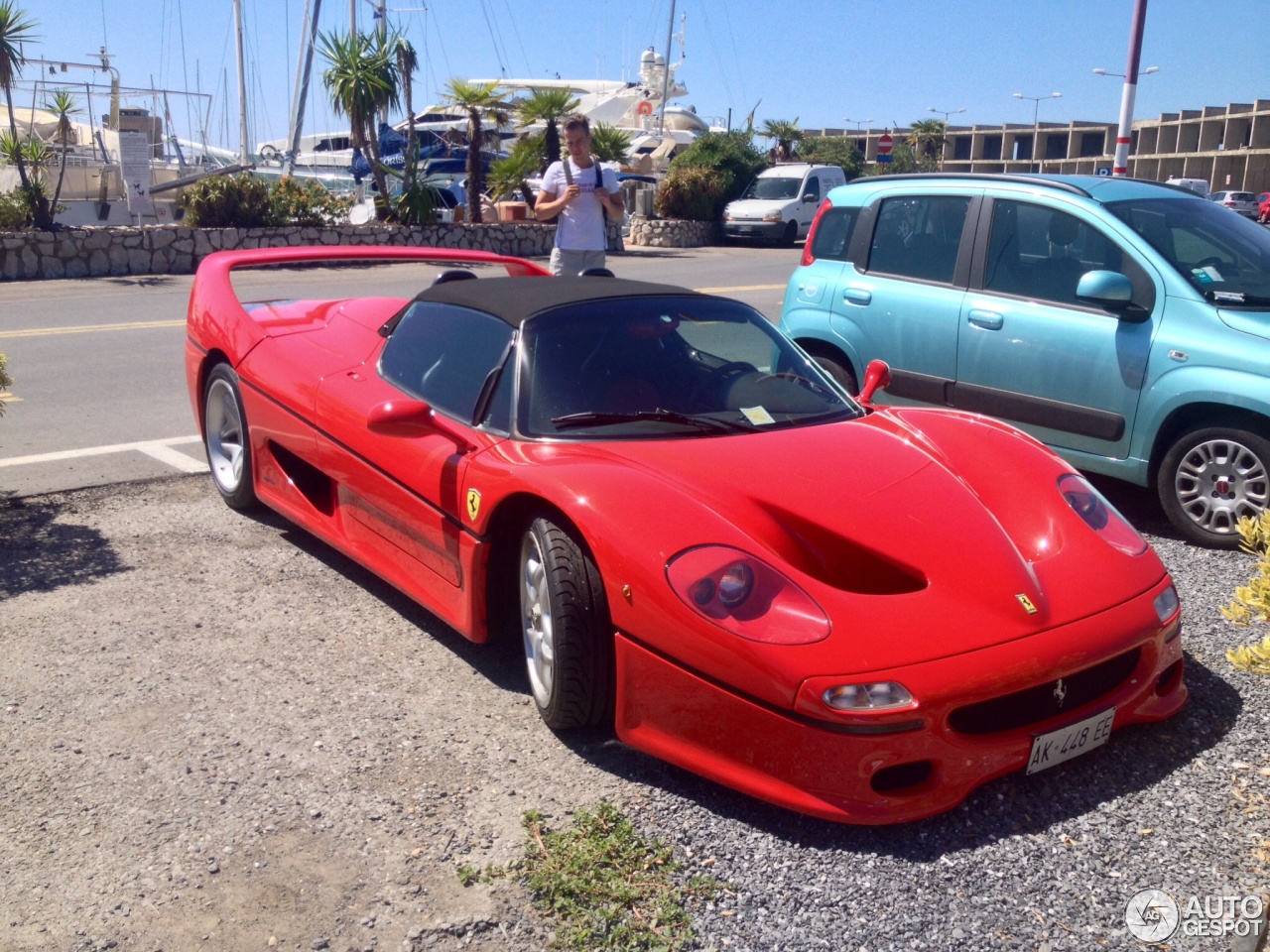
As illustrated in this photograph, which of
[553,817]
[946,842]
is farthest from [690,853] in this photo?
[946,842]

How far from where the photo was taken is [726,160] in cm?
2927

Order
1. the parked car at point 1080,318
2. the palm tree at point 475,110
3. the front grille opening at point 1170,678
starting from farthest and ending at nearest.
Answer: the palm tree at point 475,110 < the parked car at point 1080,318 < the front grille opening at point 1170,678

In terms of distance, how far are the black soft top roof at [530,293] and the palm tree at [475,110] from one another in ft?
57.2

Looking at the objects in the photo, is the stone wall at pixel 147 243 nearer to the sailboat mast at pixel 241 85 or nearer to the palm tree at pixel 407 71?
the palm tree at pixel 407 71

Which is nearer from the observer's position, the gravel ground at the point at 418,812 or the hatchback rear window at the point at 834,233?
the gravel ground at the point at 418,812

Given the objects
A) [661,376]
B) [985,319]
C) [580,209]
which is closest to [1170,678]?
[661,376]

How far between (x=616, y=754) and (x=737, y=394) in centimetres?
131

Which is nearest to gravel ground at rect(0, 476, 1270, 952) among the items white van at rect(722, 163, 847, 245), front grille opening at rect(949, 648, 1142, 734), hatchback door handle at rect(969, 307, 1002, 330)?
front grille opening at rect(949, 648, 1142, 734)

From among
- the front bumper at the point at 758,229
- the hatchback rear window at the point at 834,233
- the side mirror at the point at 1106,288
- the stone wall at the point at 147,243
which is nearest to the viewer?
the side mirror at the point at 1106,288

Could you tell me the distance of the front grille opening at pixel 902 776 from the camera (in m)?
2.82

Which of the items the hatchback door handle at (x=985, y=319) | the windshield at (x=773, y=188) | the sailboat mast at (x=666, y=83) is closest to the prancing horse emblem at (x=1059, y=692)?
the hatchback door handle at (x=985, y=319)

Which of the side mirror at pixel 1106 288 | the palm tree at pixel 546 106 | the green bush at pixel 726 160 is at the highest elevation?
the palm tree at pixel 546 106

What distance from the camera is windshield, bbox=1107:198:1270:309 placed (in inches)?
206

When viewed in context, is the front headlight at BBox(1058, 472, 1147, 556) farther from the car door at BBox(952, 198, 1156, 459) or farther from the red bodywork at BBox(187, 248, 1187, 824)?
the car door at BBox(952, 198, 1156, 459)
